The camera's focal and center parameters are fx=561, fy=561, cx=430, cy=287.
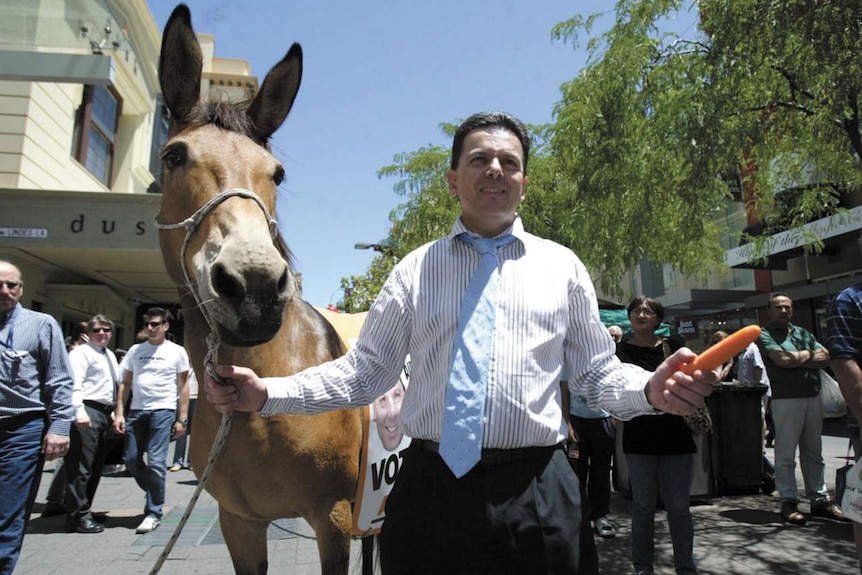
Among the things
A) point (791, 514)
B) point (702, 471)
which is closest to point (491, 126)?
point (702, 471)

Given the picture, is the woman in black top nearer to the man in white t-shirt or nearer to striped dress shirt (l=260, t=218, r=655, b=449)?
striped dress shirt (l=260, t=218, r=655, b=449)

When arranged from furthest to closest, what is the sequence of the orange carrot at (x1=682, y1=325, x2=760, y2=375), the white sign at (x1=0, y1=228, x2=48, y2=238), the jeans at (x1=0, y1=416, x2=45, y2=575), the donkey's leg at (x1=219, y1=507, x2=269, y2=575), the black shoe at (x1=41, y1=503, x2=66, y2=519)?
the white sign at (x1=0, y1=228, x2=48, y2=238), the black shoe at (x1=41, y1=503, x2=66, y2=519), the jeans at (x1=0, y1=416, x2=45, y2=575), the donkey's leg at (x1=219, y1=507, x2=269, y2=575), the orange carrot at (x1=682, y1=325, x2=760, y2=375)

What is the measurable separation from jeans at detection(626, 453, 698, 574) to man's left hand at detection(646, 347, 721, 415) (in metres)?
2.64

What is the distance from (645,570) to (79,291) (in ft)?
45.3

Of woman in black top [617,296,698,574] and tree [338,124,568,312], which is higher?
tree [338,124,568,312]

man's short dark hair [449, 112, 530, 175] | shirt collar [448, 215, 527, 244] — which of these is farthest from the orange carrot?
man's short dark hair [449, 112, 530, 175]

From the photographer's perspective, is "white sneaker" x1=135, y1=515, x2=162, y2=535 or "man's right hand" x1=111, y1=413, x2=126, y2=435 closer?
Result: "white sneaker" x1=135, y1=515, x2=162, y2=535

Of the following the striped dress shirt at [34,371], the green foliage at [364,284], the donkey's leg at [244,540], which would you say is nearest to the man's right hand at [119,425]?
the striped dress shirt at [34,371]

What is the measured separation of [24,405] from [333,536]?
7.84 feet

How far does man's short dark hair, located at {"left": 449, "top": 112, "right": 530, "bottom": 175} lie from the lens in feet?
5.62

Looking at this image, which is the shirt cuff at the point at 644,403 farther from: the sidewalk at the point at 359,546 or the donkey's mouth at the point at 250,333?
the sidewalk at the point at 359,546

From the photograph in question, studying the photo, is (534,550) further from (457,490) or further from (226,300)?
(226,300)

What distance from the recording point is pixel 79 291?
43.6 feet

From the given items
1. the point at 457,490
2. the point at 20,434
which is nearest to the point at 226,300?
the point at 457,490
